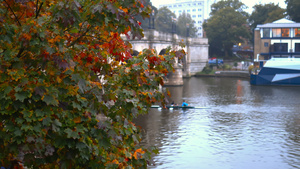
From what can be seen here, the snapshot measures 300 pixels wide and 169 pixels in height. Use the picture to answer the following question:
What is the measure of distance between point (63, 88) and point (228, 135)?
24.6 m

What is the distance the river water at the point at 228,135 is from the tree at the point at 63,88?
9.06 metres

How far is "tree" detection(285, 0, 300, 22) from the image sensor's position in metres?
94.2

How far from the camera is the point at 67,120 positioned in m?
7.96

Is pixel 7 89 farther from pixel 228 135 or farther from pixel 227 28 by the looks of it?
pixel 227 28

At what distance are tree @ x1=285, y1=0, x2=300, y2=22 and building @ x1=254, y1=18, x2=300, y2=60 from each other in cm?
1044

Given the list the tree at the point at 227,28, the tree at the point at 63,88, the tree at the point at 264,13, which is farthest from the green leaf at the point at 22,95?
the tree at the point at 227,28

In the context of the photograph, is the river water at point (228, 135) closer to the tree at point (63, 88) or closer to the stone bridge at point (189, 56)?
the tree at point (63, 88)

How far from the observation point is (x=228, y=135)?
31250mm

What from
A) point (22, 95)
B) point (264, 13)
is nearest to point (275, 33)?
point (264, 13)

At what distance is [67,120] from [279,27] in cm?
8279

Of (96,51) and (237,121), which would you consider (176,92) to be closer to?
(237,121)

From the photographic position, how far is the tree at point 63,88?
25.0ft

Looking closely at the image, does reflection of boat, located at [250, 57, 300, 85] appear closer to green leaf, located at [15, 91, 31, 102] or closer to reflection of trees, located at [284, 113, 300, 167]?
reflection of trees, located at [284, 113, 300, 167]

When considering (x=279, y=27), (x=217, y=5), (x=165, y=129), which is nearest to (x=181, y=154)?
(x=165, y=129)
